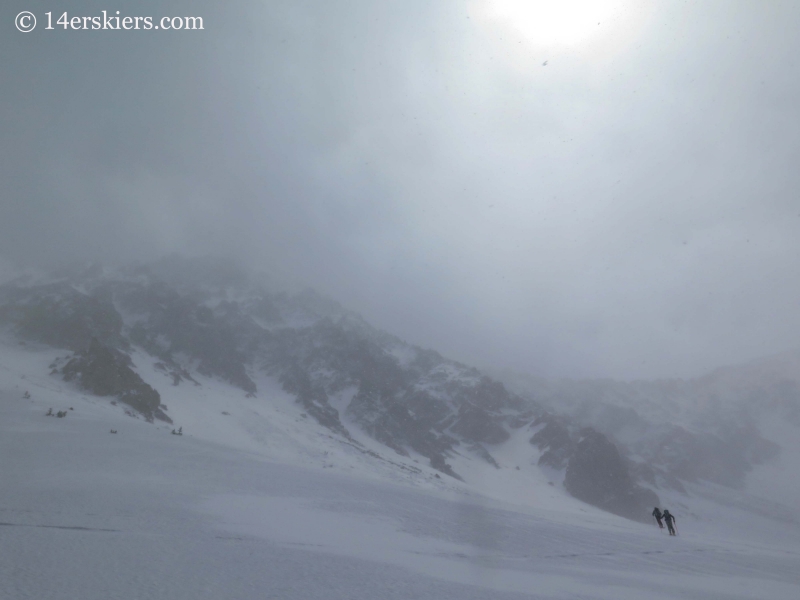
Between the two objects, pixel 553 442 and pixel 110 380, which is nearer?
pixel 110 380

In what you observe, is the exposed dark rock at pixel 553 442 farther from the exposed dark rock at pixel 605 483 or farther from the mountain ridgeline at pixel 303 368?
the exposed dark rock at pixel 605 483

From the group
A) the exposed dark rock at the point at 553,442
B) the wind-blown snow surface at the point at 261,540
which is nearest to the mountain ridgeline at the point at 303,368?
the exposed dark rock at the point at 553,442

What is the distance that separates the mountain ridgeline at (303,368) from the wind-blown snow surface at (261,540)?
3734cm

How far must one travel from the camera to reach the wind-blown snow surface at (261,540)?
5879 millimetres

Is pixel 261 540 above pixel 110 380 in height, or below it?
above

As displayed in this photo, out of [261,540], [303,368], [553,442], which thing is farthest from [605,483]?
[261,540]

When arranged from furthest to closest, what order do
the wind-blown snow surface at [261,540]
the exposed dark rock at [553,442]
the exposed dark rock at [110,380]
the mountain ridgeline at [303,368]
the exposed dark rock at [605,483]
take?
the exposed dark rock at [553,442] < the exposed dark rock at [605,483] < the mountain ridgeline at [303,368] < the exposed dark rock at [110,380] < the wind-blown snow surface at [261,540]

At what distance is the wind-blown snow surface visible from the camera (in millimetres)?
5879

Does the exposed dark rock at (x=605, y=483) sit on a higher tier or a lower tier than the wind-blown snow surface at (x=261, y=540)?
lower

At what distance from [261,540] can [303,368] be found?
8956 centimetres

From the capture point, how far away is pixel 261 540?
7945mm

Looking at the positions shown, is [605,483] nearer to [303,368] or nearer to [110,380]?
[303,368]

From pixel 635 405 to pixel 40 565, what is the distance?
19888 cm

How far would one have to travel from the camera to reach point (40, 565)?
5465mm
